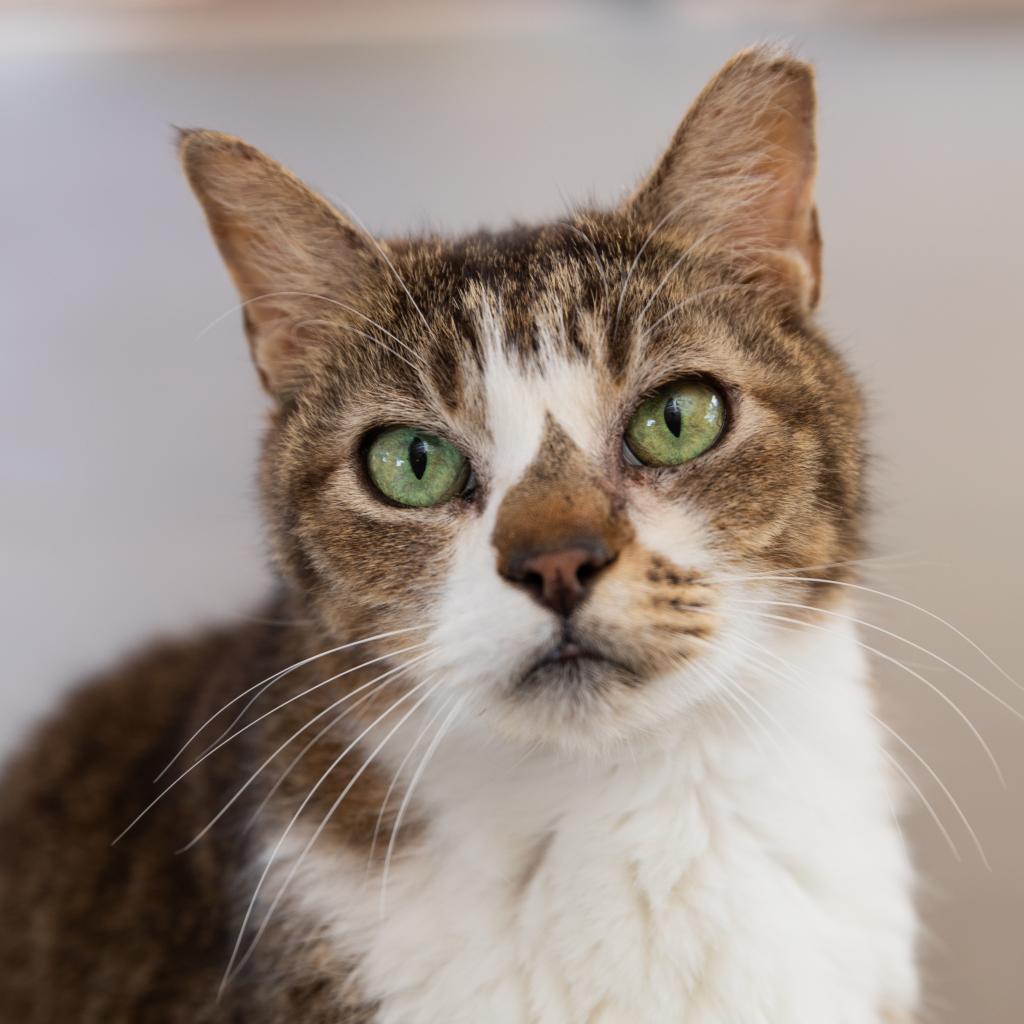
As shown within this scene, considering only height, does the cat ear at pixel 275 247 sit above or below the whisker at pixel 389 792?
above

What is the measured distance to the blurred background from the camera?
1.73m

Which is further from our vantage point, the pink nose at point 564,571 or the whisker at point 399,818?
the whisker at point 399,818

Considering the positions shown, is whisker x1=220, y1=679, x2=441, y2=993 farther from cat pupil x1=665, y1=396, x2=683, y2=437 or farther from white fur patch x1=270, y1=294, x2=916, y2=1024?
cat pupil x1=665, y1=396, x2=683, y2=437

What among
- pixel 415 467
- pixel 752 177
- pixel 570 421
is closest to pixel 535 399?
pixel 570 421

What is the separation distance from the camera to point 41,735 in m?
1.56

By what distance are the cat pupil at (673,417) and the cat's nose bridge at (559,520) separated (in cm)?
10

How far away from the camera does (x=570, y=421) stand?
992 millimetres

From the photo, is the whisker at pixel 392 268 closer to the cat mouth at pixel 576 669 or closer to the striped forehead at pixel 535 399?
the striped forehead at pixel 535 399

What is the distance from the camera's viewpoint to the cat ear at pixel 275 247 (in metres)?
1.08

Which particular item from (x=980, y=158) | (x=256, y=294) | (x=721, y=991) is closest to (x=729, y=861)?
(x=721, y=991)

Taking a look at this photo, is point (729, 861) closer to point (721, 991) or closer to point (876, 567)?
point (721, 991)

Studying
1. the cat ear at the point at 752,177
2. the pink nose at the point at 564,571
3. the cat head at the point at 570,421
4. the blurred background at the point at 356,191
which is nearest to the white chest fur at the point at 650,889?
the cat head at the point at 570,421

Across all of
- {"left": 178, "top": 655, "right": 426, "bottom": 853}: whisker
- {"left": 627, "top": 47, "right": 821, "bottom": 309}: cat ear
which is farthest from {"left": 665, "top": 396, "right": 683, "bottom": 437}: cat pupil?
{"left": 178, "top": 655, "right": 426, "bottom": 853}: whisker

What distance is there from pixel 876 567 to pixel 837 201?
770 mm
